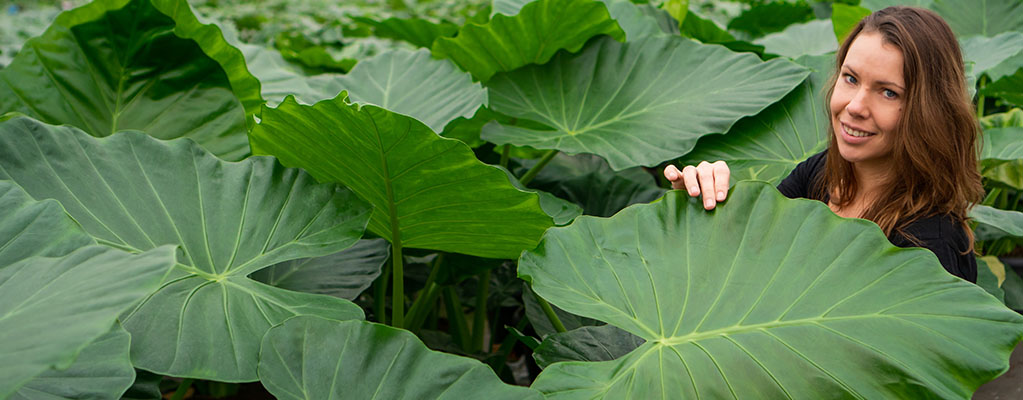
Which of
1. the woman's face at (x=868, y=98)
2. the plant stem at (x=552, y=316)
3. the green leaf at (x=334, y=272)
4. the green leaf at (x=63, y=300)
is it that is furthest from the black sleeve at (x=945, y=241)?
the green leaf at (x=63, y=300)

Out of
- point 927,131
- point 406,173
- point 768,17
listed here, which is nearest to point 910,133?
point 927,131

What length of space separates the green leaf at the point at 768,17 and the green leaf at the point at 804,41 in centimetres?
30

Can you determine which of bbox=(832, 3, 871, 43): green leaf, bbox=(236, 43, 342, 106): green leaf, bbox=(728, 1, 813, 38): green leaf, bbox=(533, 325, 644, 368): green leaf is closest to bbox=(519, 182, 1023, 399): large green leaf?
bbox=(533, 325, 644, 368): green leaf

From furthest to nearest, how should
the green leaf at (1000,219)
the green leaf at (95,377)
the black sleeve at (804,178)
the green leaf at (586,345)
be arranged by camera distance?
the black sleeve at (804,178) < the green leaf at (1000,219) < the green leaf at (586,345) < the green leaf at (95,377)

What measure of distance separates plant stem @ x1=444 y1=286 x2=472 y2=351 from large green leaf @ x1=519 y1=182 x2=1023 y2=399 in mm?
703

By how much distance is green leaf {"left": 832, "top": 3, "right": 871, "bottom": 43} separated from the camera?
1796 mm

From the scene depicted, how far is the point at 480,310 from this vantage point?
1587mm

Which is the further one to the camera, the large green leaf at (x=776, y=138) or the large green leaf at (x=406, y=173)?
the large green leaf at (x=776, y=138)

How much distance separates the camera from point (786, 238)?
2.95 ft

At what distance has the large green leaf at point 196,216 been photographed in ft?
2.92

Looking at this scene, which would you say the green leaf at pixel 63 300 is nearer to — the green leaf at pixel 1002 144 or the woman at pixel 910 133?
the woman at pixel 910 133

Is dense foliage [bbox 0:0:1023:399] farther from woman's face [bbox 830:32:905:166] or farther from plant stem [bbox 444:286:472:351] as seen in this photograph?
woman's face [bbox 830:32:905:166]

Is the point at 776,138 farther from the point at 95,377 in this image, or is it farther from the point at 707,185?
the point at 95,377

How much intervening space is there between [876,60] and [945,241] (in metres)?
0.24
